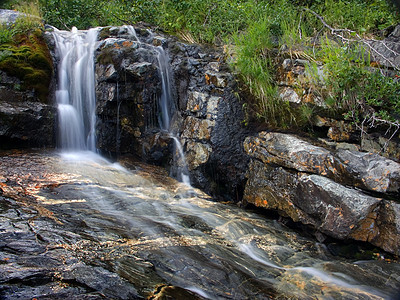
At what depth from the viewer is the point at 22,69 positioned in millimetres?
6137

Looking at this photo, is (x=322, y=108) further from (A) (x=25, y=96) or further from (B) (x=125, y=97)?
(A) (x=25, y=96)

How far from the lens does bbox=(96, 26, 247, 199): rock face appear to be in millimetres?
5707

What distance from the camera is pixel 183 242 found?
3.36 metres

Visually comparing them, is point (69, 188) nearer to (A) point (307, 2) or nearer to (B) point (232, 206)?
(B) point (232, 206)

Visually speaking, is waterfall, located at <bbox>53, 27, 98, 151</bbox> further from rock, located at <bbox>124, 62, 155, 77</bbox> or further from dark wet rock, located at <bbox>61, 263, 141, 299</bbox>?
dark wet rock, located at <bbox>61, 263, 141, 299</bbox>

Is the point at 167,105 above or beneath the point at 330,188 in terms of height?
above

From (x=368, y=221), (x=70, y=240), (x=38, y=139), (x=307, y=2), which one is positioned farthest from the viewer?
(x=307, y=2)

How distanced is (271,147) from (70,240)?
3.53 m

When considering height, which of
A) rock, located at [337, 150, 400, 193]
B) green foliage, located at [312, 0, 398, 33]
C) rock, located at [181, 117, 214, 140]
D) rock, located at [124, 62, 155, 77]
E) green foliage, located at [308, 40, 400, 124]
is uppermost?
green foliage, located at [312, 0, 398, 33]

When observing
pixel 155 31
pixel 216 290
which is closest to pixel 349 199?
pixel 216 290

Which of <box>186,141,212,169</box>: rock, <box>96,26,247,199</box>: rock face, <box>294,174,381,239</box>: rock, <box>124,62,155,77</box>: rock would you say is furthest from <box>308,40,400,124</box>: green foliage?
<box>124,62,155,77</box>: rock

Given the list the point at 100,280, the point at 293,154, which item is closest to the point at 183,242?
the point at 100,280

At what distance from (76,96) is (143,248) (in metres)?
4.64

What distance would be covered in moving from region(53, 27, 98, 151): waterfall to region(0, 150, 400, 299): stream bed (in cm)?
94
